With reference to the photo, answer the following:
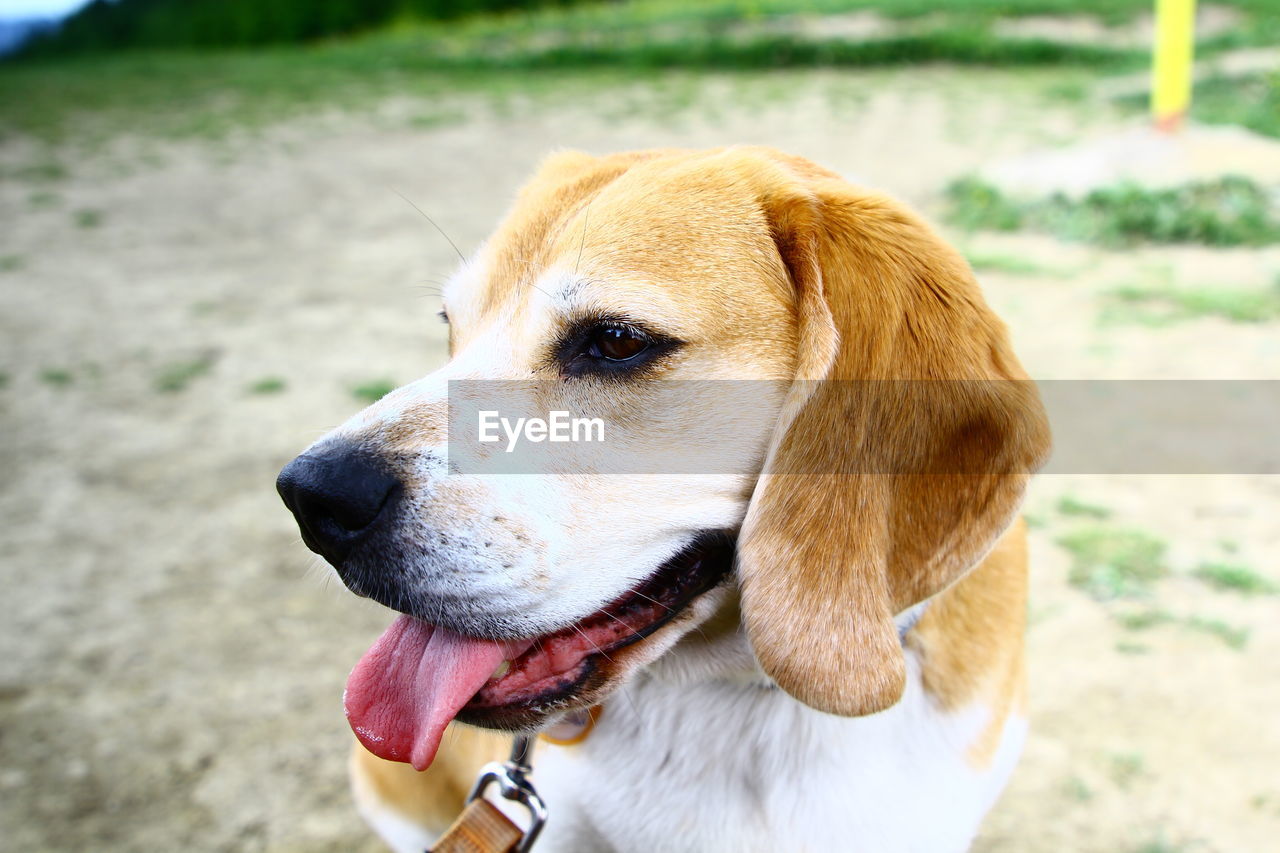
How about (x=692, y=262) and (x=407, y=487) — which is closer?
(x=407, y=487)

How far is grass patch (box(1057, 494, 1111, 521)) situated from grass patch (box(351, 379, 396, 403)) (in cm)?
351

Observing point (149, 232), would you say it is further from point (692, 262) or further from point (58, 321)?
point (692, 262)

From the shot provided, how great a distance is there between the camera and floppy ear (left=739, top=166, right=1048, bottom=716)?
1854 millimetres

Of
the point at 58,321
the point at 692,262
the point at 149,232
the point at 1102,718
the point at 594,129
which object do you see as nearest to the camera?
the point at 692,262

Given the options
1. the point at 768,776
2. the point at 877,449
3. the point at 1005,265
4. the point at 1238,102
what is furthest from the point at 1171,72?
the point at 768,776

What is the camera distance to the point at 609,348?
2002mm

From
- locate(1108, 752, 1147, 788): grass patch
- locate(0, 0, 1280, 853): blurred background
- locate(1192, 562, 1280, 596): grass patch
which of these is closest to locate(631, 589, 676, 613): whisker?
locate(0, 0, 1280, 853): blurred background

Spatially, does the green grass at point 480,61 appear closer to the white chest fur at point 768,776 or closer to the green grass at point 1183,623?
the green grass at point 1183,623

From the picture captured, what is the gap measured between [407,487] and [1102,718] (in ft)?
8.52

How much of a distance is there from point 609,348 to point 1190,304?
5.76m

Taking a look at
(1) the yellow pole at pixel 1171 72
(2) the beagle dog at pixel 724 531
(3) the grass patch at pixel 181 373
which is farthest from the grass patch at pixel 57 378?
(1) the yellow pole at pixel 1171 72

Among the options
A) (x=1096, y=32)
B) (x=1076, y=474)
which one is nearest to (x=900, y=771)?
(x=1076, y=474)

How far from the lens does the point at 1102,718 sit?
10.9 ft

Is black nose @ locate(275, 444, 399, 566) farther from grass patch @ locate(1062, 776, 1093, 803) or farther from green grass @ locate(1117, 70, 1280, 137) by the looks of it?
green grass @ locate(1117, 70, 1280, 137)
